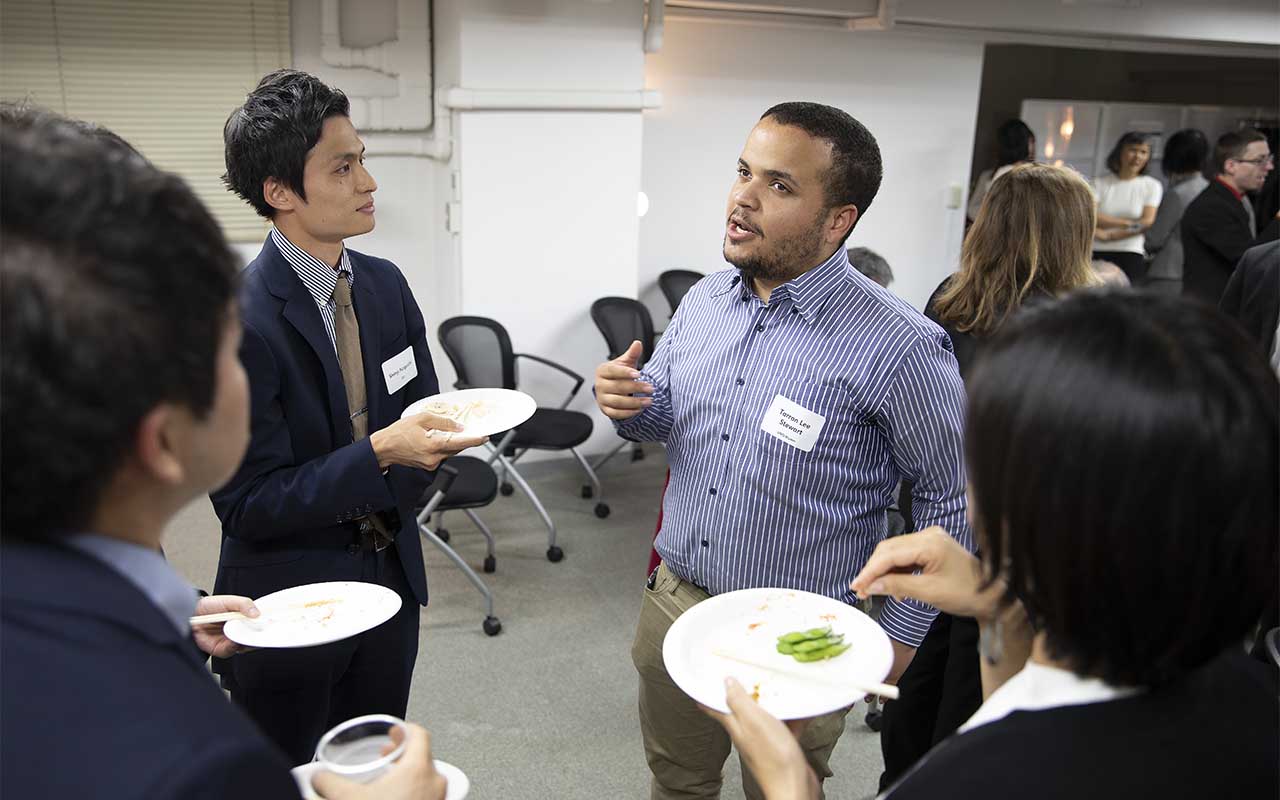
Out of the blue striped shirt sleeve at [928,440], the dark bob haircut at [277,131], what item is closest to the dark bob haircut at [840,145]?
the blue striped shirt sleeve at [928,440]

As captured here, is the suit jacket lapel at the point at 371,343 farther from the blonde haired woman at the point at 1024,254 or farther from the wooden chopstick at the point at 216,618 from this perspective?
the blonde haired woman at the point at 1024,254

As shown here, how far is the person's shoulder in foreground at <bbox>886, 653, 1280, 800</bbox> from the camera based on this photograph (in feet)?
2.74

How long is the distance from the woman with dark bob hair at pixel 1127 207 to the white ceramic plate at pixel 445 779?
681cm

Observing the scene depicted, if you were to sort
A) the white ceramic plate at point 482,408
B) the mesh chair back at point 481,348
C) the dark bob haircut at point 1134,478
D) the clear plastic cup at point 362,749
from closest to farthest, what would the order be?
the dark bob haircut at point 1134,478
the clear plastic cup at point 362,749
the white ceramic plate at point 482,408
the mesh chair back at point 481,348

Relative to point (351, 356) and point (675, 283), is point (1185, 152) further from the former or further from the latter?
point (351, 356)

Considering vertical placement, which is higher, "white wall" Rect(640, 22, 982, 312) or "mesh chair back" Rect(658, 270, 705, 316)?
"white wall" Rect(640, 22, 982, 312)

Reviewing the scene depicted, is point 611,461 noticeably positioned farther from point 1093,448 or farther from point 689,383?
point 1093,448

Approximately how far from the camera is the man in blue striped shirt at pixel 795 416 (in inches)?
75.4

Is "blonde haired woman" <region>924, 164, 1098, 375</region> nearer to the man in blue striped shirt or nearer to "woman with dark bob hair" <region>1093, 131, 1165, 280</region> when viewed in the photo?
the man in blue striped shirt

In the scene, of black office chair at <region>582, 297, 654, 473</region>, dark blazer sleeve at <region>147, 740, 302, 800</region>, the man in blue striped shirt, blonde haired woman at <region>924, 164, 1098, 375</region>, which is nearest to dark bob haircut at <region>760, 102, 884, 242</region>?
the man in blue striped shirt

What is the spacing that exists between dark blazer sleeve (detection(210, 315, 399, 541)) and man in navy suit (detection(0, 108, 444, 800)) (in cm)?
105

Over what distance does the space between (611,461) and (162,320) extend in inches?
201

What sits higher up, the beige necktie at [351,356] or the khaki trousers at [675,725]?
the beige necktie at [351,356]

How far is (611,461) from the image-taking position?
582cm
